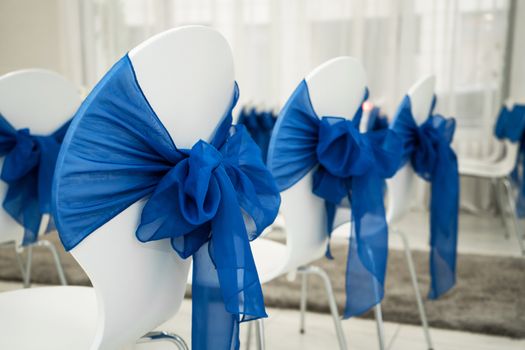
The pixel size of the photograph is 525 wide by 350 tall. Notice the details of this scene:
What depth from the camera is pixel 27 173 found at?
1.62m

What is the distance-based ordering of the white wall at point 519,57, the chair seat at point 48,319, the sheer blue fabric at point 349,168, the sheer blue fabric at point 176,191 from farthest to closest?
the white wall at point 519,57 → the sheer blue fabric at point 349,168 → the chair seat at point 48,319 → the sheer blue fabric at point 176,191

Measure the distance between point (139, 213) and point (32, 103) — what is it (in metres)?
0.85

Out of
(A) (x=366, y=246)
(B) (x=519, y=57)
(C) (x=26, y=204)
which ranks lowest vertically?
(A) (x=366, y=246)

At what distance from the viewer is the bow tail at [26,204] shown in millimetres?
1587

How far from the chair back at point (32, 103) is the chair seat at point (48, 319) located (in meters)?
0.37

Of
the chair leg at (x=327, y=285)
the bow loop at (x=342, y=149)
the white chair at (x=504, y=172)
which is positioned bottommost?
the white chair at (x=504, y=172)

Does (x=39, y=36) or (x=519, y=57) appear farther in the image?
(x=39, y=36)

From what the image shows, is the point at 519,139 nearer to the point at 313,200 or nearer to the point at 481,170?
the point at 481,170

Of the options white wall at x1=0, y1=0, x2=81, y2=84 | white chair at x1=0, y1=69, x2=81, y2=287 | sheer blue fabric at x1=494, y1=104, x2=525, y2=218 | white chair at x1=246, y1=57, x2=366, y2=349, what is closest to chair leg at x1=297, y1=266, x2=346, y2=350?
white chair at x1=246, y1=57, x2=366, y2=349

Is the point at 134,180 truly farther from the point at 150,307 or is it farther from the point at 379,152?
the point at 379,152

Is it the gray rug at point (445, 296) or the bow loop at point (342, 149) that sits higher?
the bow loop at point (342, 149)

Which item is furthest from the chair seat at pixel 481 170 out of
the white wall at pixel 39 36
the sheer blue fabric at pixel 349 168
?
the white wall at pixel 39 36

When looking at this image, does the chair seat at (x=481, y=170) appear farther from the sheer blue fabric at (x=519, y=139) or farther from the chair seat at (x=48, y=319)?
the chair seat at (x=48, y=319)

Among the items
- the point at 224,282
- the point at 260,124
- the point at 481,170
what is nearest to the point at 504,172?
the point at 481,170
